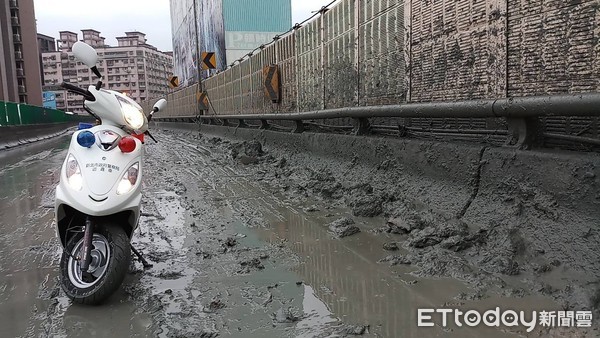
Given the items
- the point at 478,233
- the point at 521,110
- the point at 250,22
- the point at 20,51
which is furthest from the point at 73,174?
the point at 20,51

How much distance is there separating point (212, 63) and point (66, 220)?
18.0 m

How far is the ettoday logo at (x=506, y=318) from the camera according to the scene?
8.31ft

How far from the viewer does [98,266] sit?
3.14 meters

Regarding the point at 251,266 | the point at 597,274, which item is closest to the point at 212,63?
the point at 251,266

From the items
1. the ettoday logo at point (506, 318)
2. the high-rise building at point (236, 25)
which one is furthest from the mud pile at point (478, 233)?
the high-rise building at point (236, 25)

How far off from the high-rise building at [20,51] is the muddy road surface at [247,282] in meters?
54.6

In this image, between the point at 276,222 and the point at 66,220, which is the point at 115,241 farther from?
the point at 276,222

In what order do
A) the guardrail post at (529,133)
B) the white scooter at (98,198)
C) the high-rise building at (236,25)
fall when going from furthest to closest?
the high-rise building at (236,25) → the guardrail post at (529,133) → the white scooter at (98,198)

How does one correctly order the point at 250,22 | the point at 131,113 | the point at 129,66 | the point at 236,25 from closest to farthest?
the point at 131,113
the point at 236,25
the point at 250,22
the point at 129,66

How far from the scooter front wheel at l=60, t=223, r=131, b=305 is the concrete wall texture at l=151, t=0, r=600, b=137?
11.2ft

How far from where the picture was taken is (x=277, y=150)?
1005cm

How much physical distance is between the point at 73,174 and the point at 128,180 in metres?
0.37

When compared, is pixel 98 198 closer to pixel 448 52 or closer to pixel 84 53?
pixel 84 53

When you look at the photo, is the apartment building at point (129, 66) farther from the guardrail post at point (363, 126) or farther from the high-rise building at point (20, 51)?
the guardrail post at point (363, 126)
